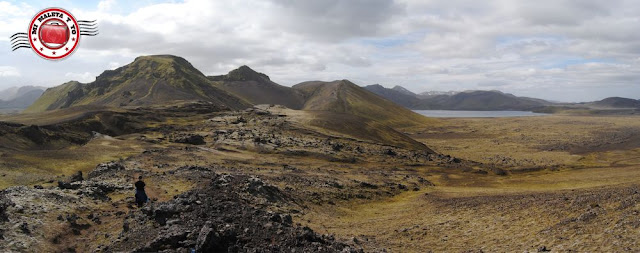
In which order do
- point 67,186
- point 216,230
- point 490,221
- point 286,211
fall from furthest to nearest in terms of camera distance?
point 286,211, point 67,186, point 490,221, point 216,230

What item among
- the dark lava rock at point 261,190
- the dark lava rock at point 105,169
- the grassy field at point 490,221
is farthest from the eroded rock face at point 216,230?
the dark lava rock at point 105,169

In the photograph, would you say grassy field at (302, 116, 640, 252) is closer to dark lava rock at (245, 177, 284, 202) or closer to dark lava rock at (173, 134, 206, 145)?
dark lava rock at (245, 177, 284, 202)

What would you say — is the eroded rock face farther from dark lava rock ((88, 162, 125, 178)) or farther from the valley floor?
dark lava rock ((88, 162, 125, 178))

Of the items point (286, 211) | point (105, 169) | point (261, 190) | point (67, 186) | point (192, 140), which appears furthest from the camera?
point (192, 140)

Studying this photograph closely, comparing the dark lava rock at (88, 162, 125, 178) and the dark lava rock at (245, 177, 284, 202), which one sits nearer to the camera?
the dark lava rock at (245, 177, 284, 202)

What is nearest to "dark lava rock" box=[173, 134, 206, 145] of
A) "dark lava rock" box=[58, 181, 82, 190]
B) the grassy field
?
the grassy field

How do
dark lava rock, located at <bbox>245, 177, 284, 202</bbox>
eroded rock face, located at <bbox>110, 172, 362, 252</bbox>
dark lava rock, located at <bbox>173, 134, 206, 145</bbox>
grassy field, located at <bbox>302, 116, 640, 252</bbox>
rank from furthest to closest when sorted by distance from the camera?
dark lava rock, located at <bbox>173, 134, 206, 145</bbox>
dark lava rock, located at <bbox>245, 177, 284, 202</bbox>
grassy field, located at <bbox>302, 116, 640, 252</bbox>
eroded rock face, located at <bbox>110, 172, 362, 252</bbox>

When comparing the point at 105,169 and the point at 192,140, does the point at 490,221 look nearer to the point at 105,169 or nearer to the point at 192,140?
the point at 105,169

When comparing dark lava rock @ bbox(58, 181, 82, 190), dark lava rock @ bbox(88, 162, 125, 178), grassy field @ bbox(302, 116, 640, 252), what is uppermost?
dark lava rock @ bbox(58, 181, 82, 190)

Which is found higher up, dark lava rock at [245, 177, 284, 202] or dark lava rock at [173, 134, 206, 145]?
dark lava rock at [173, 134, 206, 145]

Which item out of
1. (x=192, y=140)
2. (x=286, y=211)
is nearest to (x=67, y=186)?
(x=286, y=211)

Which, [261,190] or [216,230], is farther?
[261,190]

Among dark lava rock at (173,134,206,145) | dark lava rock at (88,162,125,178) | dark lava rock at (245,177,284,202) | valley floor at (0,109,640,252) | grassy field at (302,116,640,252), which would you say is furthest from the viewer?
dark lava rock at (173,134,206,145)

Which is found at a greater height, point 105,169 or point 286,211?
point 105,169
